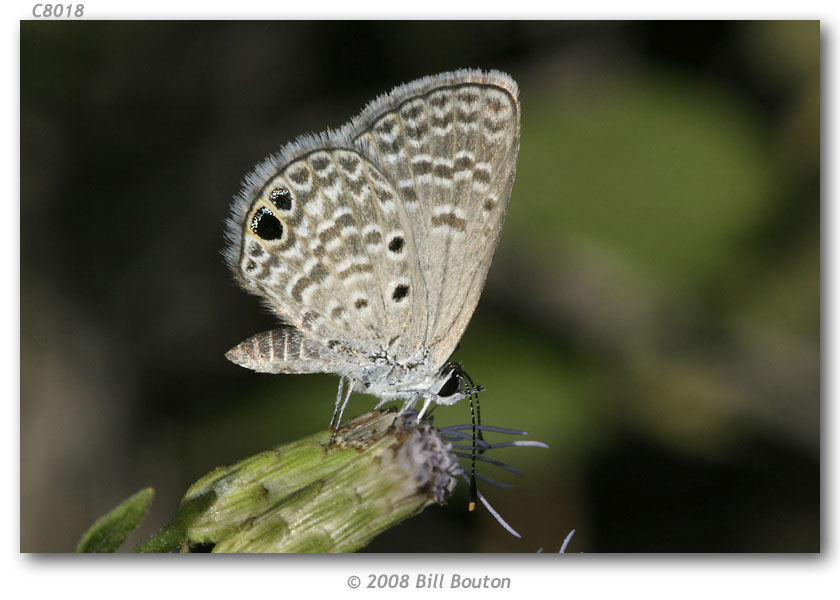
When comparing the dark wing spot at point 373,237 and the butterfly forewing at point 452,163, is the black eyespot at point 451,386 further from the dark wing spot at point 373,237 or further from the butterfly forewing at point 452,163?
the dark wing spot at point 373,237

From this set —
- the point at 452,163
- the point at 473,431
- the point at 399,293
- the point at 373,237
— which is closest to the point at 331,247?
the point at 373,237

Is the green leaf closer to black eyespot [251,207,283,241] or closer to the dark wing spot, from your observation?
black eyespot [251,207,283,241]

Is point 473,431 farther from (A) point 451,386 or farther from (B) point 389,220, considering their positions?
(B) point 389,220

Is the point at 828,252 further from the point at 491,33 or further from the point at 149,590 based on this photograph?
the point at 149,590

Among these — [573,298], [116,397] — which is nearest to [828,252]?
[573,298]

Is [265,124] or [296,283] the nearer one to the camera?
[296,283]

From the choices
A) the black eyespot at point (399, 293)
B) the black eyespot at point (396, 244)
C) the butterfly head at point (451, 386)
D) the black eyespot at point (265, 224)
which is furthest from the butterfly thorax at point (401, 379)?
the black eyespot at point (265, 224)
